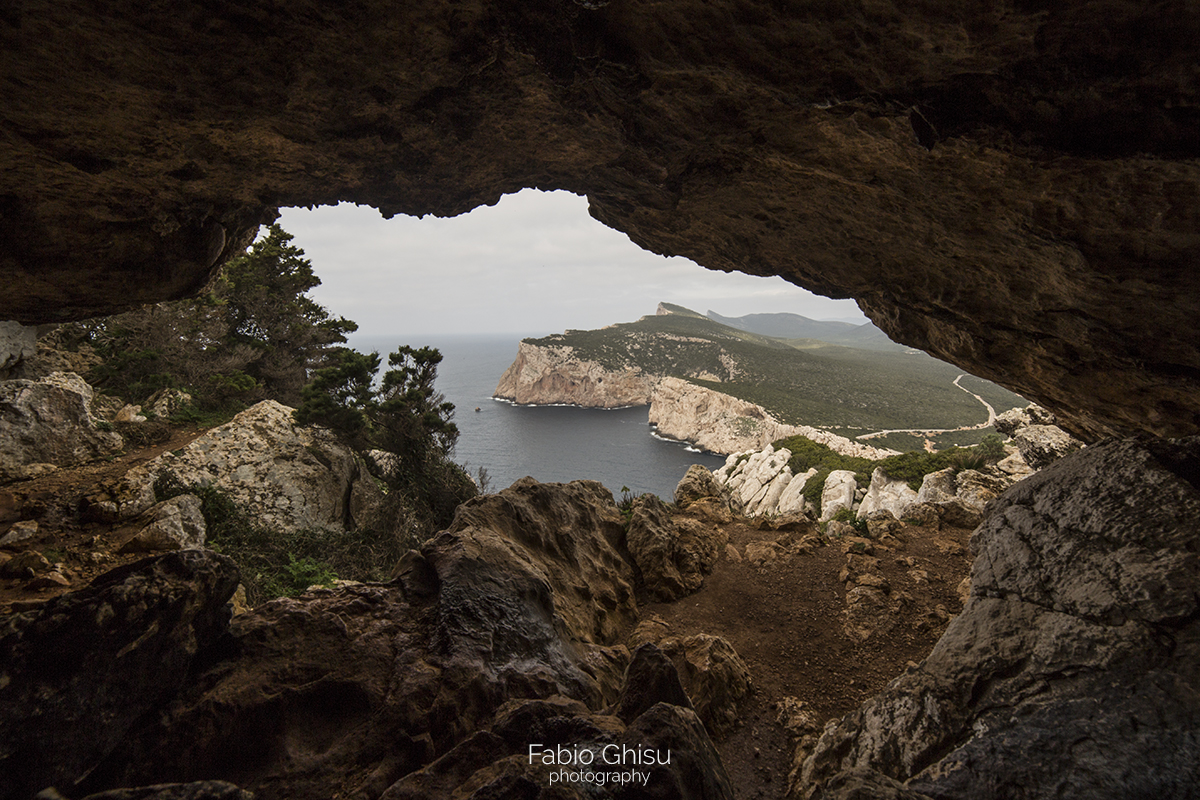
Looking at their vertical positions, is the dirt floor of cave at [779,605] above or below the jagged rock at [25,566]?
below

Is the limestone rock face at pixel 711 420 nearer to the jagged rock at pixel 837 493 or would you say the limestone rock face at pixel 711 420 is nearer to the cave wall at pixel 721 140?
the jagged rock at pixel 837 493

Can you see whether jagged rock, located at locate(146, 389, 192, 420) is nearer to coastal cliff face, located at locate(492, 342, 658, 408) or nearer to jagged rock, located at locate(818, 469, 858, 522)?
jagged rock, located at locate(818, 469, 858, 522)

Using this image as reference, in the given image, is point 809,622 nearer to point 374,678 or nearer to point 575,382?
point 374,678

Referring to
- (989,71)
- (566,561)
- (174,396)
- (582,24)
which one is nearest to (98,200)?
(582,24)

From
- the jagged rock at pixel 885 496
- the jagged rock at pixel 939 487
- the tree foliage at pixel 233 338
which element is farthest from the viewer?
the jagged rock at pixel 885 496

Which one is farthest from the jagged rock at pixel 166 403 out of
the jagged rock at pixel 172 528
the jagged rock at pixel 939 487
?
→ the jagged rock at pixel 939 487

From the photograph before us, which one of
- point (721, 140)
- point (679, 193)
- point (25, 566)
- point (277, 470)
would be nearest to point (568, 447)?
point (277, 470)
